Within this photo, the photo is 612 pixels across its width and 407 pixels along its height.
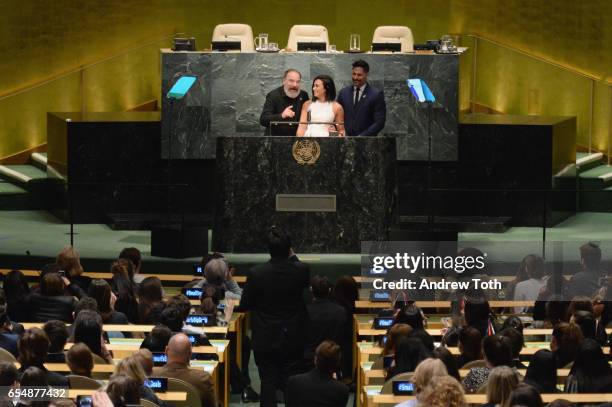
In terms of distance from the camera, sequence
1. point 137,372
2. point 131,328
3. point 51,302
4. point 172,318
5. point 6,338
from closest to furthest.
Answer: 1. point 137,372
2. point 6,338
3. point 172,318
4. point 131,328
5. point 51,302

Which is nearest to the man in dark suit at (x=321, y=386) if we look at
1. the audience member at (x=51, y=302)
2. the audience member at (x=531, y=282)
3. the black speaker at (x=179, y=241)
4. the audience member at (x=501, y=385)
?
the audience member at (x=501, y=385)

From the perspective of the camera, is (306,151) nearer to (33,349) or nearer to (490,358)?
(490,358)

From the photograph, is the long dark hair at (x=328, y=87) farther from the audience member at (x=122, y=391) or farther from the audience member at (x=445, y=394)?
the audience member at (x=445, y=394)

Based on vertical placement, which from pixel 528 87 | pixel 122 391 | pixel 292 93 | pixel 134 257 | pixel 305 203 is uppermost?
pixel 528 87

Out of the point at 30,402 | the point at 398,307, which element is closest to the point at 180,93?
the point at 398,307

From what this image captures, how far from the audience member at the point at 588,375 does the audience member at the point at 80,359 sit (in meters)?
2.79

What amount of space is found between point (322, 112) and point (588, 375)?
597 centimetres

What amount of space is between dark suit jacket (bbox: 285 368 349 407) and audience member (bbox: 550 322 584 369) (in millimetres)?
1517

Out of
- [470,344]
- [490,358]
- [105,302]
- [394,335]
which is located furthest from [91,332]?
[490,358]

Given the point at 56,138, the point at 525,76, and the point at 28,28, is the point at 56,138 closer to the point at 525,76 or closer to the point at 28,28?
the point at 28,28

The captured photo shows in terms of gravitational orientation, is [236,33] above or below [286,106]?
above

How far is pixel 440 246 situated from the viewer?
43.7 ft

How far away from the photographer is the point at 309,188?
13.4m

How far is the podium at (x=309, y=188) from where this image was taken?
1338cm
